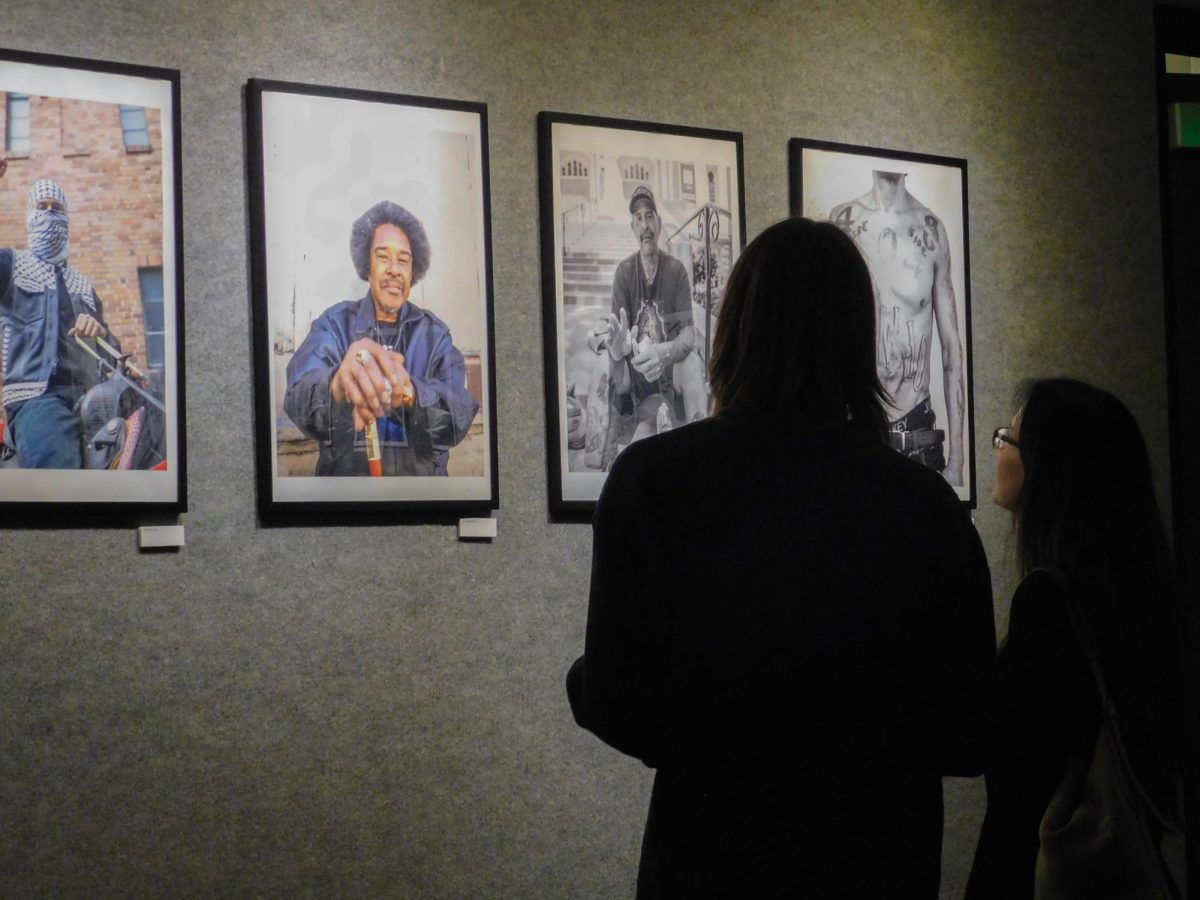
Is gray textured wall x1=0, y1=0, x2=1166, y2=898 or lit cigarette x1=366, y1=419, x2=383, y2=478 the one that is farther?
lit cigarette x1=366, y1=419, x2=383, y2=478

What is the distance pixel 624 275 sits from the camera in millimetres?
3750

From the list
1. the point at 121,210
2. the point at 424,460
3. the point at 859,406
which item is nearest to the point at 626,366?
the point at 424,460

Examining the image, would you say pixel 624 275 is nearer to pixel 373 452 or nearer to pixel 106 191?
pixel 373 452

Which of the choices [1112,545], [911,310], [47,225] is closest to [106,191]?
[47,225]

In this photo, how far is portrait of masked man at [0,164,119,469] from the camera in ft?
9.66

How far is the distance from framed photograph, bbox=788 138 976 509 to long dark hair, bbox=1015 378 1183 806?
76.6 inches

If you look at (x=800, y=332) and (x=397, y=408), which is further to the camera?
(x=397, y=408)

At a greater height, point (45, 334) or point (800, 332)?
point (45, 334)

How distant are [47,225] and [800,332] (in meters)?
2.04

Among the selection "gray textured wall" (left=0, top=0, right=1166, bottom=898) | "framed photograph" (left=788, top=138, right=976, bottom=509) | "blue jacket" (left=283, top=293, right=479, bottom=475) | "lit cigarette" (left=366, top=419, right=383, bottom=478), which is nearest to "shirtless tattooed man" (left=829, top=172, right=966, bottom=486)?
"framed photograph" (left=788, top=138, right=976, bottom=509)

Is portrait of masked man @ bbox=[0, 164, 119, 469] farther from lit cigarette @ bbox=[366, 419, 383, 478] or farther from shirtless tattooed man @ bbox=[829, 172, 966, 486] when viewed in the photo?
shirtless tattooed man @ bbox=[829, 172, 966, 486]

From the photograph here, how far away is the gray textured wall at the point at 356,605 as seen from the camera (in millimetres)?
2992

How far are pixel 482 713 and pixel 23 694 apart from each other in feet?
3.70

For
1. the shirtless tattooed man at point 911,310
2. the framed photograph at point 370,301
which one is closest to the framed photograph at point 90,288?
the framed photograph at point 370,301
